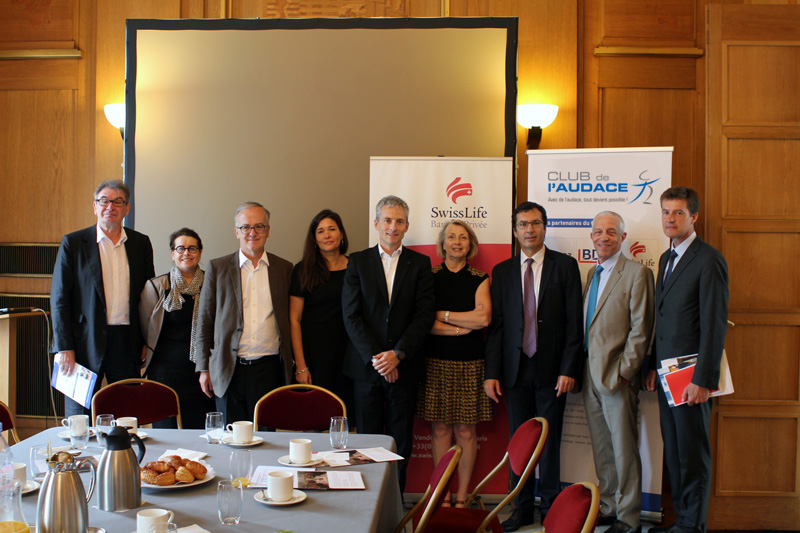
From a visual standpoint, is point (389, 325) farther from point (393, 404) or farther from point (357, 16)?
point (357, 16)

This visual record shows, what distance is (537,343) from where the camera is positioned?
12.6ft

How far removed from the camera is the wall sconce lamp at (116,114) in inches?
199

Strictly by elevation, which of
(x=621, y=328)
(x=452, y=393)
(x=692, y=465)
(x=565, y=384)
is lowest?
(x=692, y=465)

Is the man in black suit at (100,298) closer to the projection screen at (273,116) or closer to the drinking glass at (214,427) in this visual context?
the projection screen at (273,116)

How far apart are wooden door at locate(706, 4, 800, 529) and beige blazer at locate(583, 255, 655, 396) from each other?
703 mm

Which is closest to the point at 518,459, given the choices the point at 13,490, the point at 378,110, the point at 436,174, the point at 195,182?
the point at 13,490

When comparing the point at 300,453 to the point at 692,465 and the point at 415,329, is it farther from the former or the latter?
the point at 692,465

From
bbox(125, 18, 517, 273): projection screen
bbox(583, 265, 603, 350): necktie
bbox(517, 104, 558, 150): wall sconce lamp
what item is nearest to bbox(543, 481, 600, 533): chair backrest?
bbox(583, 265, 603, 350): necktie

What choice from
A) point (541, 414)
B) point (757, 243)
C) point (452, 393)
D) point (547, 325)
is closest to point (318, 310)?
point (452, 393)

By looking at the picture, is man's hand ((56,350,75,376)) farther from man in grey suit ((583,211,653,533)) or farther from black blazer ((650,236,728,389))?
black blazer ((650,236,728,389))

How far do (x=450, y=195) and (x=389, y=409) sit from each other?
1.55m

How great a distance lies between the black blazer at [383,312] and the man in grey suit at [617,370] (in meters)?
1.04

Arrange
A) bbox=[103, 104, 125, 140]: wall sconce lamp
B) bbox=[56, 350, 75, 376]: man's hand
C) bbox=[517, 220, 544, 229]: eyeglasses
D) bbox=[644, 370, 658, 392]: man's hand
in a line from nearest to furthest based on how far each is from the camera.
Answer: bbox=[56, 350, 75, 376]: man's hand → bbox=[644, 370, 658, 392]: man's hand → bbox=[517, 220, 544, 229]: eyeglasses → bbox=[103, 104, 125, 140]: wall sconce lamp

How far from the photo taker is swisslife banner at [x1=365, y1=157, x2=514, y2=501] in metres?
4.40
